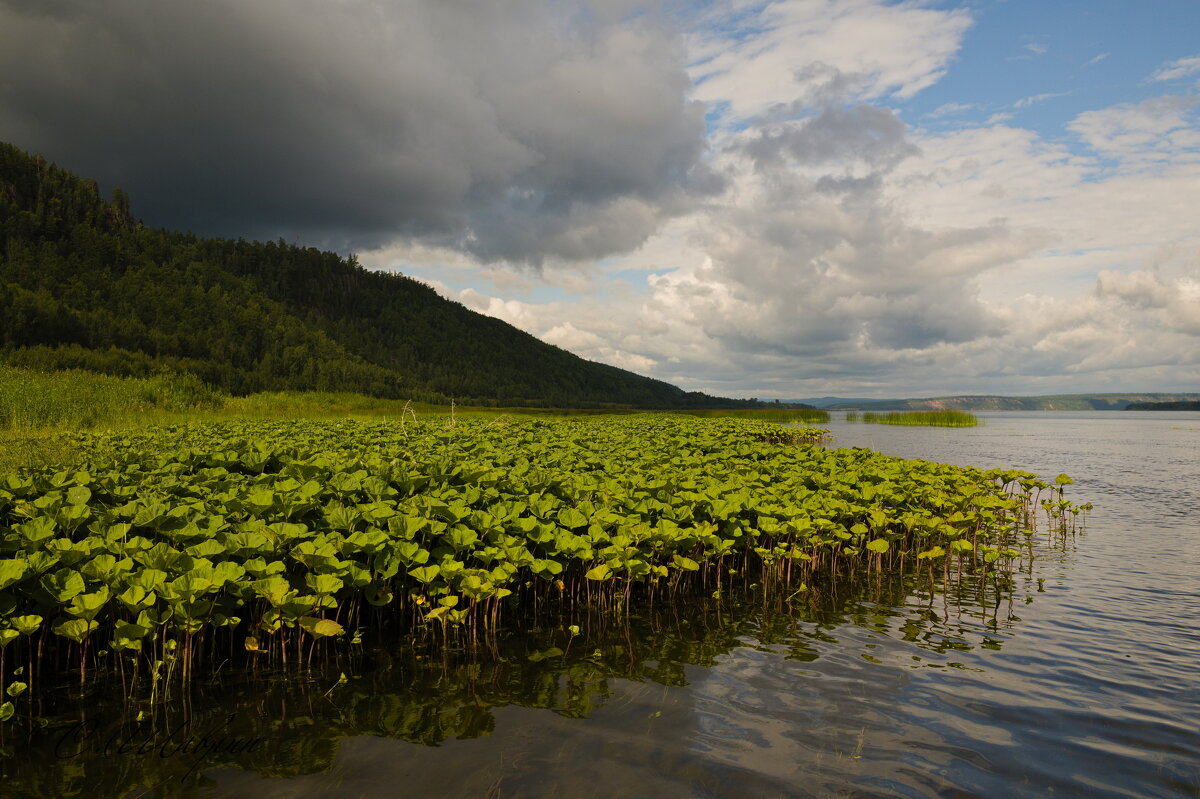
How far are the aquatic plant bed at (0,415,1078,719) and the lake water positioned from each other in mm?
609

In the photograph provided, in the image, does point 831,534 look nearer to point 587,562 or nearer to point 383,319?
point 587,562

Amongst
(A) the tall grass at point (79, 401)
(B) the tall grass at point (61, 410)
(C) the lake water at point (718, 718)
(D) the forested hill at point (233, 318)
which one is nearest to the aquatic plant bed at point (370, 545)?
(C) the lake water at point (718, 718)

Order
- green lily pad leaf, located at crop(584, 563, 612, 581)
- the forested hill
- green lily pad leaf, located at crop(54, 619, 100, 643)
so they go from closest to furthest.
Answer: green lily pad leaf, located at crop(54, 619, 100, 643)
green lily pad leaf, located at crop(584, 563, 612, 581)
the forested hill

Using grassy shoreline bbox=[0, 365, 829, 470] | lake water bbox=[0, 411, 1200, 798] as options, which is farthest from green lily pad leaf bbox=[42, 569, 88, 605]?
grassy shoreline bbox=[0, 365, 829, 470]

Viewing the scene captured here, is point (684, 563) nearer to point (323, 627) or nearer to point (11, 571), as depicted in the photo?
point (323, 627)

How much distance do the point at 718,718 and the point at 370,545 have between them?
3.50 metres

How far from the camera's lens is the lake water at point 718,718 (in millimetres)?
4141

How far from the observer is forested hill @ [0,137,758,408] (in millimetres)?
76312

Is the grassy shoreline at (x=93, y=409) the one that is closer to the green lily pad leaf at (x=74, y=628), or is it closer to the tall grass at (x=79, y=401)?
the tall grass at (x=79, y=401)

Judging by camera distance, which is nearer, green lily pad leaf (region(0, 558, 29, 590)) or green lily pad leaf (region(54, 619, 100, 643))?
green lily pad leaf (region(0, 558, 29, 590))

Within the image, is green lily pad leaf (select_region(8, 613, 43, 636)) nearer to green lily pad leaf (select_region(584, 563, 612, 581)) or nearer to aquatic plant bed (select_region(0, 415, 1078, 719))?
aquatic plant bed (select_region(0, 415, 1078, 719))

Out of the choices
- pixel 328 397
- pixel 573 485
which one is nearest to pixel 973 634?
pixel 573 485

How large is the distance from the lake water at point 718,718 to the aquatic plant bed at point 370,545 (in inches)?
24.0

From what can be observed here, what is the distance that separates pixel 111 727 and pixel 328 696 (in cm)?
147
